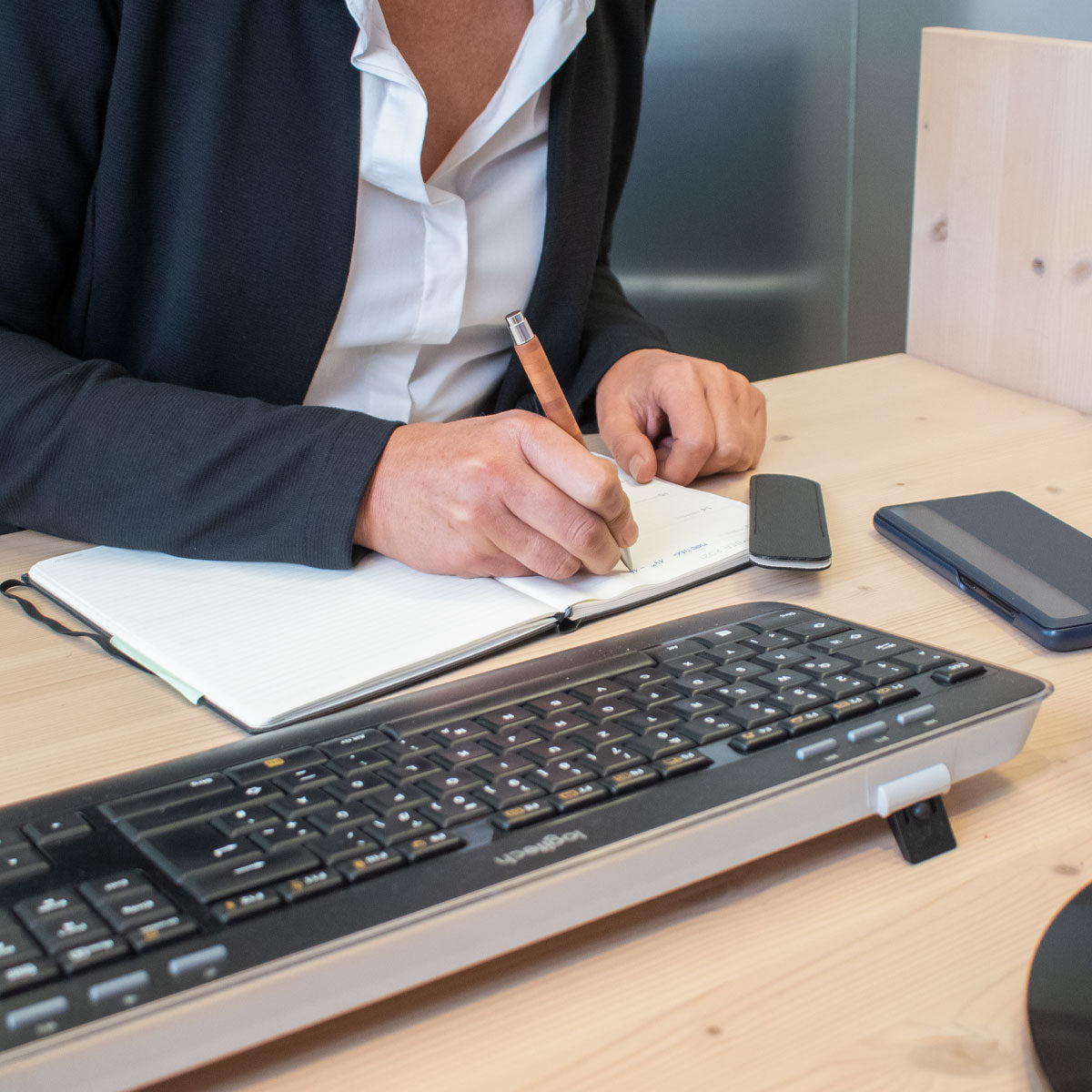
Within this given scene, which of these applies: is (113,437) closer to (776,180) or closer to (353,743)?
(353,743)

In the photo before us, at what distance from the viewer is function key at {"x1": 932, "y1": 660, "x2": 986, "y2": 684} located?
0.48 metres

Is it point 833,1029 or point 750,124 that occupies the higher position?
point 750,124

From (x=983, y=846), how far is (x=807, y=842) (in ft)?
0.21

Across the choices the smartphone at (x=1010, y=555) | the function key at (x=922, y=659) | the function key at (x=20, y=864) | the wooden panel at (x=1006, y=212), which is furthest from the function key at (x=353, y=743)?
the wooden panel at (x=1006, y=212)

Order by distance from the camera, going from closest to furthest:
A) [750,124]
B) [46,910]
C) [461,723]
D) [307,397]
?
[46,910] → [461,723] → [307,397] → [750,124]

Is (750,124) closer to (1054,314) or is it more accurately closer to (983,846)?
Answer: (1054,314)

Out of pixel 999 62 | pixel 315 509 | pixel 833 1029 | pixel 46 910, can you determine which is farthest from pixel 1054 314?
pixel 46 910

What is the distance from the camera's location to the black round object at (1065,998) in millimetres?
311

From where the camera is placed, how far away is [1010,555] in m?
0.66

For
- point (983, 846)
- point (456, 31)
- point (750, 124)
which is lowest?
point (983, 846)

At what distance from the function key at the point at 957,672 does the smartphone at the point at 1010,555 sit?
0.12 m

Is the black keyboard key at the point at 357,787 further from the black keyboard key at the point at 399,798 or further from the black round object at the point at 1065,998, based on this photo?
the black round object at the point at 1065,998

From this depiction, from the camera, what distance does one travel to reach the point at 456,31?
962mm

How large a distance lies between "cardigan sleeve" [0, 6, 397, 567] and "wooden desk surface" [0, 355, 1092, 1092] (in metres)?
0.11
